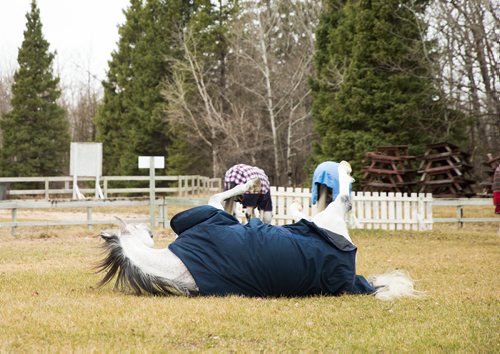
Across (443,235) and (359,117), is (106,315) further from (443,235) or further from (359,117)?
(359,117)

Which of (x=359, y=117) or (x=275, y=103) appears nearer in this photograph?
(x=359, y=117)

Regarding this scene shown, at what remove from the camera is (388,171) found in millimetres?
26797

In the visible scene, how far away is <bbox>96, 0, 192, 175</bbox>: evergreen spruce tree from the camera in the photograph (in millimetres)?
46062

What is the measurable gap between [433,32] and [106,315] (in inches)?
1121

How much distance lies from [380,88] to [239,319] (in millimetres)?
25988

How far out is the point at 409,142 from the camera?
30.6 meters

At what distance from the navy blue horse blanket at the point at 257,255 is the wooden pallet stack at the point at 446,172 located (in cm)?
2034

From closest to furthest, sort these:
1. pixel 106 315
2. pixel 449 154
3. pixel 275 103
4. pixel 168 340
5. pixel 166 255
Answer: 1. pixel 168 340
2. pixel 106 315
3. pixel 166 255
4. pixel 449 154
5. pixel 275 103

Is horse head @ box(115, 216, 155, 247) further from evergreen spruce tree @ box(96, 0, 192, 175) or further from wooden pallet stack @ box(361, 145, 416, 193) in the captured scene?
evergreen spruce tree @ box(96, 0, 192, 175)

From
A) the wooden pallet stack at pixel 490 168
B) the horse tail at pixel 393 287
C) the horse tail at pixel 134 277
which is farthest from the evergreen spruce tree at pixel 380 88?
the horse tail at pixel 134 277

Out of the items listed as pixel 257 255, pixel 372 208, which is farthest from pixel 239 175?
pixel 372 208

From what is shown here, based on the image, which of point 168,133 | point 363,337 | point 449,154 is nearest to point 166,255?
point 363,337

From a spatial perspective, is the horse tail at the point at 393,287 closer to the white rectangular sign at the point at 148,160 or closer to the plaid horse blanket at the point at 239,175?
the plaid horse blanket at the point at 239,175

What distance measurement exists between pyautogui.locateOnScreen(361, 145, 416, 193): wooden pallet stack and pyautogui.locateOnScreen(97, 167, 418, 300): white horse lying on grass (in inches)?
788
